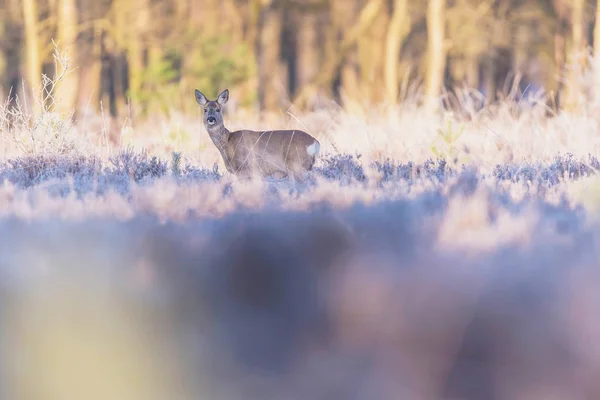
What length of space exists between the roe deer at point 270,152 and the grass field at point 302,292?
1.52m

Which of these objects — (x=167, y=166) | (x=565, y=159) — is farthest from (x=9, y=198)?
(x=565, y=159)

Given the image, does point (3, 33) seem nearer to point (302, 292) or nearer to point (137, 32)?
point (137, 32)

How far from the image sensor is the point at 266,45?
66.8 ft

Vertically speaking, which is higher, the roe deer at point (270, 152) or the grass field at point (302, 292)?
the roe deer at point (270, 152)

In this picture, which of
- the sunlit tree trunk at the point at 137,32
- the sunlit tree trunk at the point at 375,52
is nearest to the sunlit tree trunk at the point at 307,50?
the sunlit tree trunk at the point at 375,52

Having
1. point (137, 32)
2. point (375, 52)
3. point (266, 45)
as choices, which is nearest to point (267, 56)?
point (266, 45)

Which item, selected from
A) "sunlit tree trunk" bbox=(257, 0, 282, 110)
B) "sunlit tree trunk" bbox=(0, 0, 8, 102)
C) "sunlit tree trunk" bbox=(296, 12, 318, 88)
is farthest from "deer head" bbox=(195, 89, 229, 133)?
"sunlit tree trunk" bbox=(296, 12, 318, 88)

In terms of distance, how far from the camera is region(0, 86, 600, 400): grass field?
3299 mm

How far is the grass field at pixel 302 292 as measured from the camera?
130 inches

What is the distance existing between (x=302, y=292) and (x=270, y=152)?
13.2ft

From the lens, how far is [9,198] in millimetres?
6094

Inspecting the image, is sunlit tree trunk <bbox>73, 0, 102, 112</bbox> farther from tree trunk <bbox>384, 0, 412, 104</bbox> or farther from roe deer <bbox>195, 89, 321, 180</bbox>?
roe deer <bbox>195, 89, 321, 180</bbox>

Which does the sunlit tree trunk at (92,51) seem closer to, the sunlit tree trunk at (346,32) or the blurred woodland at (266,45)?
the blurred woodland at (266,45)

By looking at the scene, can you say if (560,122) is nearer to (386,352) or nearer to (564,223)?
(564,223)
